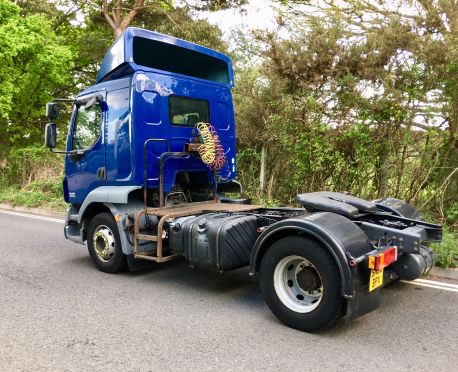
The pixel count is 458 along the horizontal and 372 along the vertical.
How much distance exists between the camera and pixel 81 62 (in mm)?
20891

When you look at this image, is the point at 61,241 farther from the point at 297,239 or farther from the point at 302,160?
the point at 297,239

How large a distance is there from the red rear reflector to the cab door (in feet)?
12.5

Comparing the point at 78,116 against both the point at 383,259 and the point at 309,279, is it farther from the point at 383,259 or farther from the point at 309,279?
the point at 383,259

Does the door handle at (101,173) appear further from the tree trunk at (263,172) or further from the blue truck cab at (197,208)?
the tree trunk at (263,172)

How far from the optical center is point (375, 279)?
12.1 feet

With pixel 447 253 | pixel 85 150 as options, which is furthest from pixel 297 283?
pixel 85 150

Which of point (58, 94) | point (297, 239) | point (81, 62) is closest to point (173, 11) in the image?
point (81, 62)

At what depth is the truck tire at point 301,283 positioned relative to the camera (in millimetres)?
3670

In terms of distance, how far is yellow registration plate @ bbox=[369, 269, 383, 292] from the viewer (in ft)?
11.9

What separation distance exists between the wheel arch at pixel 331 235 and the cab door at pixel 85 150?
2880mm

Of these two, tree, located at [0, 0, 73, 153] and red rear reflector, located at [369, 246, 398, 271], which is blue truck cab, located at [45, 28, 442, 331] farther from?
tree, located at [0, 0, 73, 153]

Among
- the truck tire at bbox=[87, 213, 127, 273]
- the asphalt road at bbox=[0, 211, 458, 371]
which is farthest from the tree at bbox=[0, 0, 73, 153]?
the asphalt road at bbox=[0, 211, 458, 371]

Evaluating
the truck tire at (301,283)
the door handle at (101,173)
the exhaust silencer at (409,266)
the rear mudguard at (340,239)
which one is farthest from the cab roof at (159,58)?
the exhaust silencer at (409,266)

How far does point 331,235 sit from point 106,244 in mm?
3335
